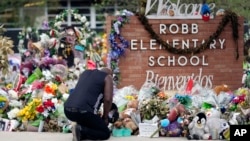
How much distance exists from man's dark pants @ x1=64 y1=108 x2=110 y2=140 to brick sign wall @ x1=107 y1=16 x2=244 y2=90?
13.4 ft

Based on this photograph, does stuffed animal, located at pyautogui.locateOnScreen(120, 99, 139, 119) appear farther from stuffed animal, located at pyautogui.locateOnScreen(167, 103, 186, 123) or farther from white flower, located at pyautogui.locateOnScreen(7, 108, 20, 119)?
white flower, located at pyautogui.locateOnScreen(7, 108, 20, 119)

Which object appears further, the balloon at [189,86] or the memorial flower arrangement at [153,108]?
the balloon at [189,86]

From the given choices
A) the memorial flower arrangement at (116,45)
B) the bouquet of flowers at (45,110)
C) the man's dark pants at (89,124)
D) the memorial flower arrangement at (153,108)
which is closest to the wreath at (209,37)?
the memorial flower arrangement at (116,45)

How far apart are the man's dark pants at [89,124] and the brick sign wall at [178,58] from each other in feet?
13.4

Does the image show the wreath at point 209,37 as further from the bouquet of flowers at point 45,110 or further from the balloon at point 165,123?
the balloon at point 165,123

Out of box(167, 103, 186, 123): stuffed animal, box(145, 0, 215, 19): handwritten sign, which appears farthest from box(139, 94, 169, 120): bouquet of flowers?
box(145, 0, 215, 19): handwritten sign

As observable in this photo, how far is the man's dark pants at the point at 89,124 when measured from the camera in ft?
35.2

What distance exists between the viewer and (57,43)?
59.1 feet

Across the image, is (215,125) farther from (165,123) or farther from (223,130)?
(165,123)

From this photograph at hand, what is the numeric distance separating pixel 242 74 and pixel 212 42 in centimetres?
96

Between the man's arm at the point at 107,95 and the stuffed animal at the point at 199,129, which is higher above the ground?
the man's arm at the point at 107,95

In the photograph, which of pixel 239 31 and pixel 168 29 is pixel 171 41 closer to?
pixel 168 29

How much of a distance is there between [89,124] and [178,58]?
4712mm

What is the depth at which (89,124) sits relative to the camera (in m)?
10.9
